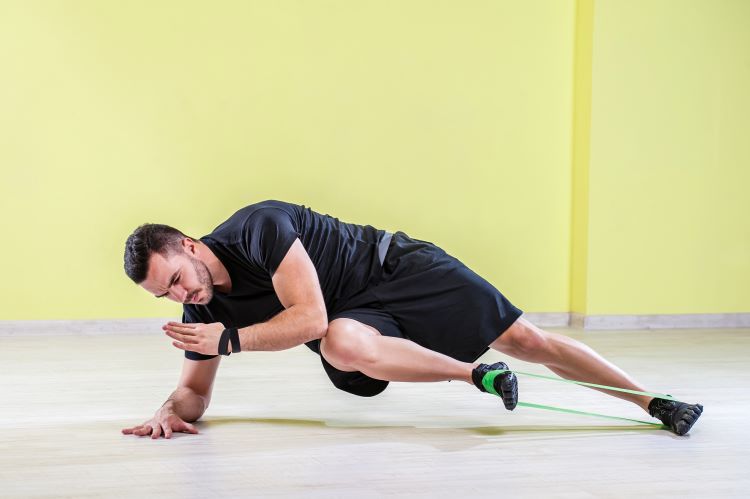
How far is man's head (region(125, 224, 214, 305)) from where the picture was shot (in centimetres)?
216

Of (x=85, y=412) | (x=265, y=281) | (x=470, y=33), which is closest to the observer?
(x=265, y=281)

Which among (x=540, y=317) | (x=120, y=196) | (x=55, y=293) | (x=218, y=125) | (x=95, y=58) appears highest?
(x=95, y=58)

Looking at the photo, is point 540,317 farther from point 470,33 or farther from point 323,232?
point 323,232

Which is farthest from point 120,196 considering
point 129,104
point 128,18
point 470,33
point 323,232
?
point 323,232

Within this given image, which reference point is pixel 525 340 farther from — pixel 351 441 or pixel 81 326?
pixel 81 326

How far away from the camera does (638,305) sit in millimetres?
5219

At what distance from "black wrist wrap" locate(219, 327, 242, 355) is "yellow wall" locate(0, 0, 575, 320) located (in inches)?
113

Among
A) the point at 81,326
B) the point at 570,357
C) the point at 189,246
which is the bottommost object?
the point at 81,326

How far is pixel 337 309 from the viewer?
245 centimetres

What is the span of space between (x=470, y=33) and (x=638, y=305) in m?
1.81

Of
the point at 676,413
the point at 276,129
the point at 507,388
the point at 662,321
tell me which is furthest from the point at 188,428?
the point at 662,321

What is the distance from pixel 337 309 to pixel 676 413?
0.90 metres

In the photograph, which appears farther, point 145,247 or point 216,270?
point 216,270

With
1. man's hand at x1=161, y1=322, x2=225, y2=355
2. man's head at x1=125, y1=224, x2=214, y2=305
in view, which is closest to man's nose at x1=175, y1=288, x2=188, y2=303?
man's head at x1=125, y1=224, x2=214, y2=305
